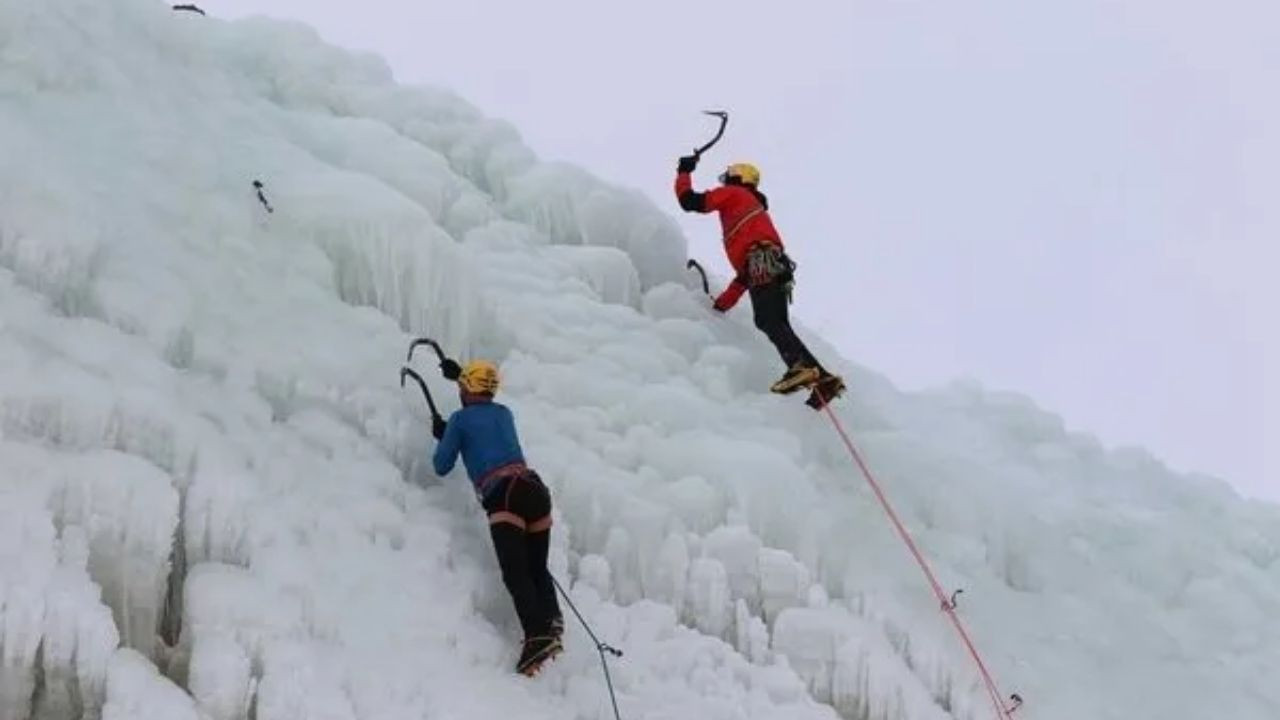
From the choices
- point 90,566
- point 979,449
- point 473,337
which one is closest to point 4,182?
point 90,566

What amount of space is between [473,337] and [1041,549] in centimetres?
338

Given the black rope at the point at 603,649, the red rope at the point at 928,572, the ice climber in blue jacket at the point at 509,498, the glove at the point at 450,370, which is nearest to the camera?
the ice climber in blue jacket at the point at 509,498

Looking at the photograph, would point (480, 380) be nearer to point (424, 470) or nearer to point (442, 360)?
point (442, 360)

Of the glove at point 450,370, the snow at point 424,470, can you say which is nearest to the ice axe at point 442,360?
the glove at point 450,370

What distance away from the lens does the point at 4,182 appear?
200 inches

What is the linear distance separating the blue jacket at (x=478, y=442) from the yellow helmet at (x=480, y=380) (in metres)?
0.15

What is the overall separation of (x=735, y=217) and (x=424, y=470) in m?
3.01

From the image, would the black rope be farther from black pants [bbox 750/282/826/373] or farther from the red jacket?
the red jacket

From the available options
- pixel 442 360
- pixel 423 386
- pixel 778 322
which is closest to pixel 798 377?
pixel 778 322

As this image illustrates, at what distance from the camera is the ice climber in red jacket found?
7332mm

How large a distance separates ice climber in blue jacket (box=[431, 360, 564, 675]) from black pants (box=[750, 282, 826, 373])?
227 cm

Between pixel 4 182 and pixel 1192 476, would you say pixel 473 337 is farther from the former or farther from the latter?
pixel 1192 476

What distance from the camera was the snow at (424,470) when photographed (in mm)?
4281

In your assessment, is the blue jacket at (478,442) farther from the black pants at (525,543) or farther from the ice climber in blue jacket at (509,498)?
the black pants at (525,543)
